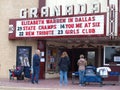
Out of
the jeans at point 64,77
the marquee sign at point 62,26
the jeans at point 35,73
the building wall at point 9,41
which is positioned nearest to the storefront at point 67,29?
the marquee sign at point 62,26

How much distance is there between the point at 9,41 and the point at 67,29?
4.99 m

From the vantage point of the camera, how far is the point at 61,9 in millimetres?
24531

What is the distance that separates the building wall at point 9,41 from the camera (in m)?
26.6

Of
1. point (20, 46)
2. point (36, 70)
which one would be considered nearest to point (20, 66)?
point (20, 46)

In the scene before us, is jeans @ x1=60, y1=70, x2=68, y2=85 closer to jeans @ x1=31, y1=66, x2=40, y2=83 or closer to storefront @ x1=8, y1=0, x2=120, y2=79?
jeans @ x1=31, y1=66, x2=40, y2=83

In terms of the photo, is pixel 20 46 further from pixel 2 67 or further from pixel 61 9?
pixel 61 9

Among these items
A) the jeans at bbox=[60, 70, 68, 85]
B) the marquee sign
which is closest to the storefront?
the marquee sign

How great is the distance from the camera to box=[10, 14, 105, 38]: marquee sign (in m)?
22.8

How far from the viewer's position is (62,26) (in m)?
23.9

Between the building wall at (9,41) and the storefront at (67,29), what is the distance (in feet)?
1.06

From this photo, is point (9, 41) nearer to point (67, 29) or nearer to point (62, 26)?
point (62, 26)

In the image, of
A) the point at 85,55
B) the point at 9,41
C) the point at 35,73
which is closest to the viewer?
the point at 35,73

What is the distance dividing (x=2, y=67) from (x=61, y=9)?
6.19 meters

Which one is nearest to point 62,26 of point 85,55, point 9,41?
point 9,41
